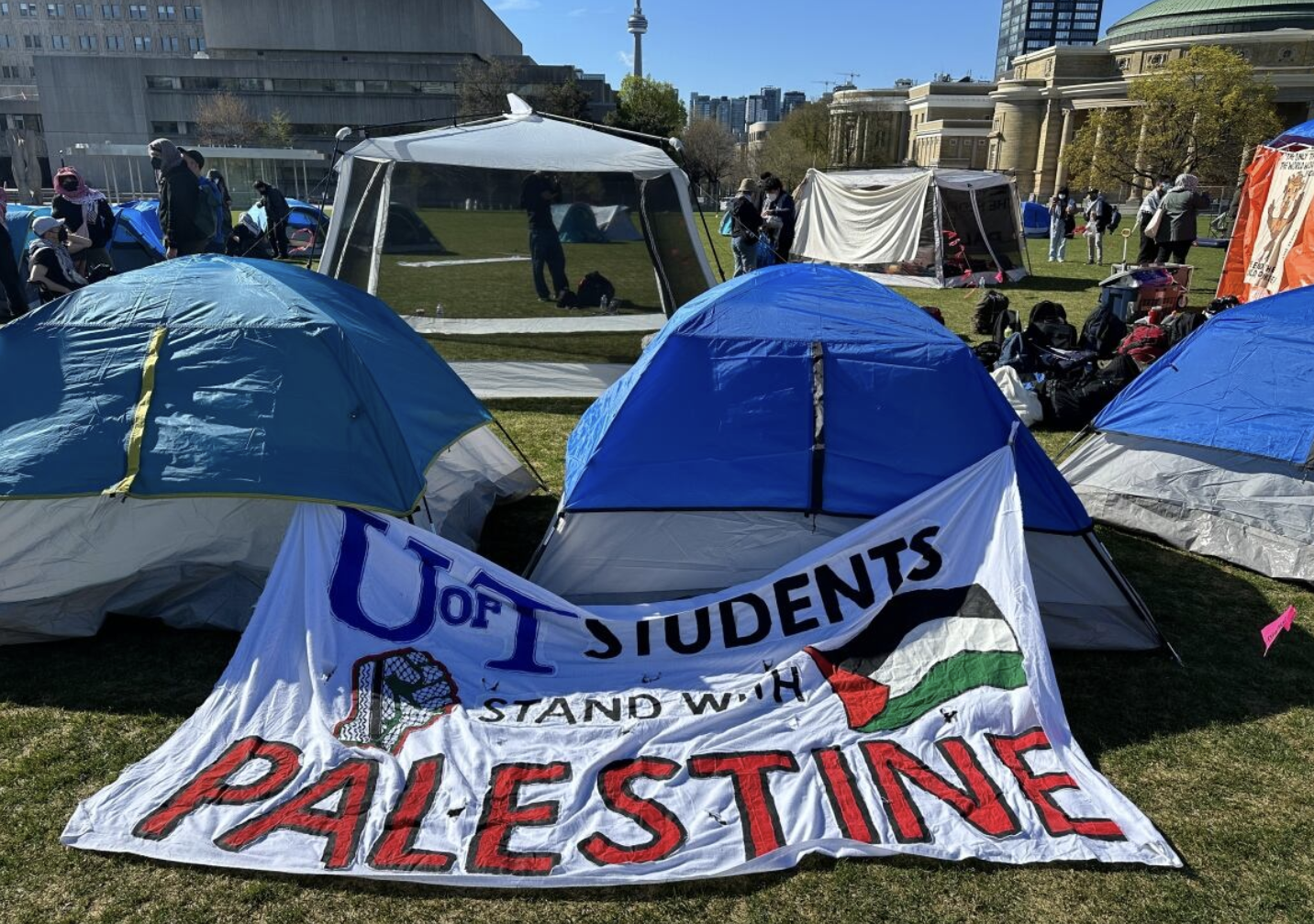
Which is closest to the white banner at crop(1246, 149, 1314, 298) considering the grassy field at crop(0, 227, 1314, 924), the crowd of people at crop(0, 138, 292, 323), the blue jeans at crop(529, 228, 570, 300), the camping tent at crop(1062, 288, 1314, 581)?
the camping tent at crop(1062, 288, 1314, 581)

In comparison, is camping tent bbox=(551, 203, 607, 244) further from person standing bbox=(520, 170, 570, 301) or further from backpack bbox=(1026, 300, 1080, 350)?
backpack bbox=(1026, 300, 1080, 350)

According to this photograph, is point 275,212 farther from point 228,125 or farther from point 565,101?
point 228,125

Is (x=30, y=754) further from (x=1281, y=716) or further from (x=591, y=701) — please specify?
(x=1281, y=716)

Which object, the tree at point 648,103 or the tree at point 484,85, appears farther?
the tree at point 648,103

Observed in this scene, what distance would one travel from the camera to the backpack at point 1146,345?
8.70 m

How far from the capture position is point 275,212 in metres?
15.1

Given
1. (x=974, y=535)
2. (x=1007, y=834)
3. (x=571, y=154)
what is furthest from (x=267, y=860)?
(x=571, y=154)

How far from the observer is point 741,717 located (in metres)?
3.50

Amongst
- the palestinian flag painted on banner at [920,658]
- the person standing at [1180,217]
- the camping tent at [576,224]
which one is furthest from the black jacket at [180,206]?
the person standing at [1180,217]

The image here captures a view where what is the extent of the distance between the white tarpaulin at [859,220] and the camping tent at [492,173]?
8.69 meters

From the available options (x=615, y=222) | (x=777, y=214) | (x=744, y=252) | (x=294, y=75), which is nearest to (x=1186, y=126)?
(x=777, y=214)

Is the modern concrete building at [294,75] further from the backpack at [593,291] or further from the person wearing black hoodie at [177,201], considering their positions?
the backpack at [593,291]

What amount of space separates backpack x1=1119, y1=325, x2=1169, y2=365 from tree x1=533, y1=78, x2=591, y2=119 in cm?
4978

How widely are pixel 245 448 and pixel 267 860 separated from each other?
187cm
